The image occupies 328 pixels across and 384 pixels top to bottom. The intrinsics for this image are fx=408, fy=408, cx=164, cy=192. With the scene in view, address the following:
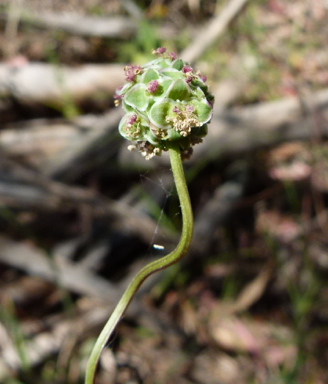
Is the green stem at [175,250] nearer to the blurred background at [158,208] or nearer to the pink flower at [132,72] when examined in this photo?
the pink flower at [132,72]

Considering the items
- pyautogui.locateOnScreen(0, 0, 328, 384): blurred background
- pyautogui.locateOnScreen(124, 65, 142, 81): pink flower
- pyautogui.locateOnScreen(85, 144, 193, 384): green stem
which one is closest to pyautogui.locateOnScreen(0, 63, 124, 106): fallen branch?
pyautogui.locateOnScreen(0, 0, 328, 384): blurred background

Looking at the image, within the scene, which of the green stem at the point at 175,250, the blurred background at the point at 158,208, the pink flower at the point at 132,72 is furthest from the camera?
the blurred background at the point at 158,208

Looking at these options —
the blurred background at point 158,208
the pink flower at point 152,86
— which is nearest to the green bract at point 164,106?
the pink flower at point 152,86

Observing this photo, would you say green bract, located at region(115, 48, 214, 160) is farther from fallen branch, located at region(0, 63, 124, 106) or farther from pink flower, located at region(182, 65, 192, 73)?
fallen branch, located at region(0, 63, 124, 106)

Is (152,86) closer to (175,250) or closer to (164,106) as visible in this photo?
(164,106)

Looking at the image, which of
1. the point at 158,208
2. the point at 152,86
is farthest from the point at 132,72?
the point at 158,208

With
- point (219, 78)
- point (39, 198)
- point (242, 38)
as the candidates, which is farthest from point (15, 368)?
point (242, 38)

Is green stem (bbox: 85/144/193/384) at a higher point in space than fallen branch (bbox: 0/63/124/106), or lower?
lower
